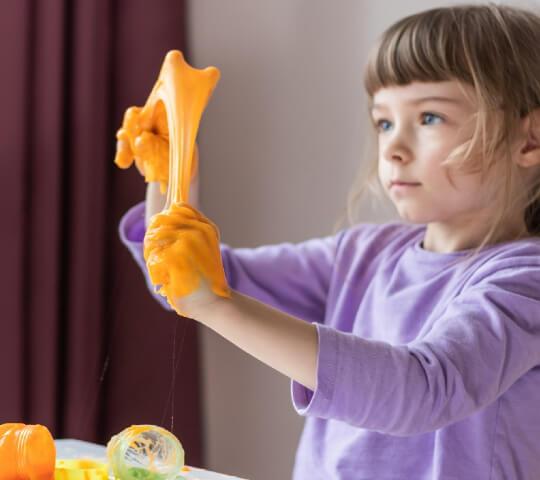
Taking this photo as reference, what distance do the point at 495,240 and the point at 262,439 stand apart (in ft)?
1.53

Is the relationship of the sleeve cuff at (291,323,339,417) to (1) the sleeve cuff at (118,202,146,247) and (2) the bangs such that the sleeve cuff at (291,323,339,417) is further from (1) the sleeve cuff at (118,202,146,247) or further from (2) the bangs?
(1) the sleeve cuff at (118,202,146,247)

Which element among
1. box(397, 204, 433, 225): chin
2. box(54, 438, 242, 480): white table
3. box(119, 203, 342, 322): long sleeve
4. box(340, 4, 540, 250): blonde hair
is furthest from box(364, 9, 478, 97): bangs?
box(54, 438, 242, 480): white table

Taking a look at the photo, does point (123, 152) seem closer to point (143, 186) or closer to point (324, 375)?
point (143, 186)

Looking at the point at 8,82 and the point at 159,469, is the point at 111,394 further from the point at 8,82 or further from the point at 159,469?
the point at 159,469

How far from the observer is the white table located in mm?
731

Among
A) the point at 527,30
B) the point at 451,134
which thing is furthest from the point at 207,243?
the point at 527,30

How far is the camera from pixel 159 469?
0.64 metres

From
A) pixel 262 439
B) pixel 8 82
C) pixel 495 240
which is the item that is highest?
pixel 8 82

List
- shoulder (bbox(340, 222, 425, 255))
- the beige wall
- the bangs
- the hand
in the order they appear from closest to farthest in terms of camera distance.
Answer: the hand, the bangs, shoulder (bbox(340, 222, 425, 255)), the beige wall

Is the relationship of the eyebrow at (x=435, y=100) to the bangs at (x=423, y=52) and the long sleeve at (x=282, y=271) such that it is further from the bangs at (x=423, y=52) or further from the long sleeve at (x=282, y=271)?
the long sleeve at (x=282, y=271)

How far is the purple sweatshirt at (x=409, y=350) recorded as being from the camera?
639 mm

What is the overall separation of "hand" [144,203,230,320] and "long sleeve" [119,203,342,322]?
39 centimetres

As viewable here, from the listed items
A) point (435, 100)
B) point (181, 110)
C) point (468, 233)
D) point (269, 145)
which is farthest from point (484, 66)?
point (269, 145)

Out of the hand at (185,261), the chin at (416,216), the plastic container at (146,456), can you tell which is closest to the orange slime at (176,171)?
the hand at (185,261)
